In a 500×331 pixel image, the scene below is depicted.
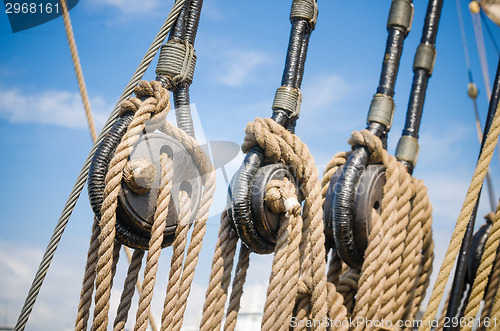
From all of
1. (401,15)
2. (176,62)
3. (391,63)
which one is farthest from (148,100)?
(401,15)

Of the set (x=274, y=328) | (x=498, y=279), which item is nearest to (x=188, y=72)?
(x=274, y=328)

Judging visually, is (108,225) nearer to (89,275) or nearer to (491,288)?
(89,275)

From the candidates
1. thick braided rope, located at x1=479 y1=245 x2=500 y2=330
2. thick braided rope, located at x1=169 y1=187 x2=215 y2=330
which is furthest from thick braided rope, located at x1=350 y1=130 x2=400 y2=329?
thick braided rope, located at x1=169 y1=187 x2=215 y2=330

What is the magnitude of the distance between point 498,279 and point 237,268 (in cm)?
97

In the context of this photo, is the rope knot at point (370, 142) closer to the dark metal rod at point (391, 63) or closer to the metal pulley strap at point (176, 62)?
the dark metal rod at point (391, 63)

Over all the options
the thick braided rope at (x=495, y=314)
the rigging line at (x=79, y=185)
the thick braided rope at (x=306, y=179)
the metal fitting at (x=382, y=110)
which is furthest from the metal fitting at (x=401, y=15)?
the thick braided rope at (x=495, y=314)

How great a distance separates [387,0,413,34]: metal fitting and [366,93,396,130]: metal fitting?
343 millimetres

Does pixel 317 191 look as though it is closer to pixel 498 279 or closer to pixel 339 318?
pixel 339 318

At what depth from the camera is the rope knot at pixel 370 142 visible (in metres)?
1.69

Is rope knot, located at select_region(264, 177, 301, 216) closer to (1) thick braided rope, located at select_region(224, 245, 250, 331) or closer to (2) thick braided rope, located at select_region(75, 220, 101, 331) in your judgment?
(1) thick braided rope, located at select_region(224, 245, 250, 331)

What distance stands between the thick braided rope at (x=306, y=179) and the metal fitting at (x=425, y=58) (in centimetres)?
97

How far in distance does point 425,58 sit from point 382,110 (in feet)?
1.60

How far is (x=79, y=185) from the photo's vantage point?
1.38m

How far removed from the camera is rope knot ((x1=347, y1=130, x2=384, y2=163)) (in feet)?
5.56
